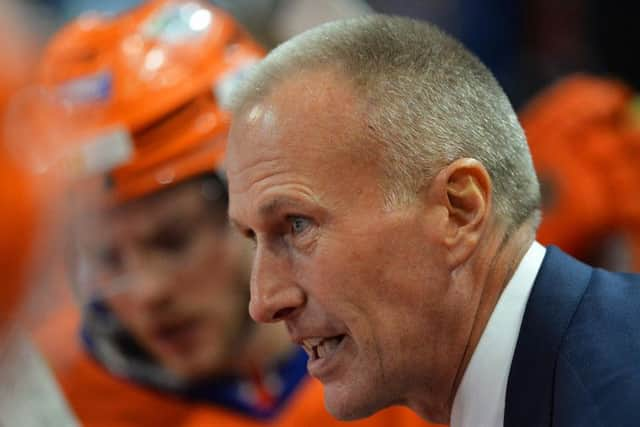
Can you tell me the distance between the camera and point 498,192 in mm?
1499

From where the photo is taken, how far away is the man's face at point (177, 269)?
2.38 meters

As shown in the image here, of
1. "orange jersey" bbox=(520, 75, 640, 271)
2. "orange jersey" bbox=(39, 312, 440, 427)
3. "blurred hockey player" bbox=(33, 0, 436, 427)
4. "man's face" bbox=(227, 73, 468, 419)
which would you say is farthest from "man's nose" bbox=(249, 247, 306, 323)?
"orange jersey" bbox=(520, 75, 640, 271)

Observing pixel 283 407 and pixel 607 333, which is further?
pixel 283 407

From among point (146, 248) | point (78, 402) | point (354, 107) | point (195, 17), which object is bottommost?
point (78, 402)

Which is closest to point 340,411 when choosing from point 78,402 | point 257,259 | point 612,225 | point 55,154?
point 257,259

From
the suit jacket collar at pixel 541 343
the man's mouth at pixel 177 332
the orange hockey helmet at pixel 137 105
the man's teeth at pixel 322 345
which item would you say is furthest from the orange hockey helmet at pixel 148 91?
the suit jacket collar at pixel 541 343

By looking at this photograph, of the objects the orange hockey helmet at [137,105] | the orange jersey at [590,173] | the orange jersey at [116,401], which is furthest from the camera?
the orange jersey at [590,173]

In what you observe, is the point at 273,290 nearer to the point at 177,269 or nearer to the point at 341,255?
the point at 341,255

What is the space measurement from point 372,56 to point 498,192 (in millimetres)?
247

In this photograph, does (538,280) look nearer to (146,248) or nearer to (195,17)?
(146,248)

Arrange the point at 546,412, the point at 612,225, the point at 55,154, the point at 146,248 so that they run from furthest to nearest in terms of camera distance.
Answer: the point at 612,225 → the point at 146,248 → the point at 55,154 → the point at 546,412

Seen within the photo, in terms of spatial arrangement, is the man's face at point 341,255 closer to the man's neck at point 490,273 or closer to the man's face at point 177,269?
the man's neck at point 490,273

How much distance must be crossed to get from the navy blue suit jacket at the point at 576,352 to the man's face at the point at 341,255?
0.37 ft

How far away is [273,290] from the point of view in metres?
1.48
